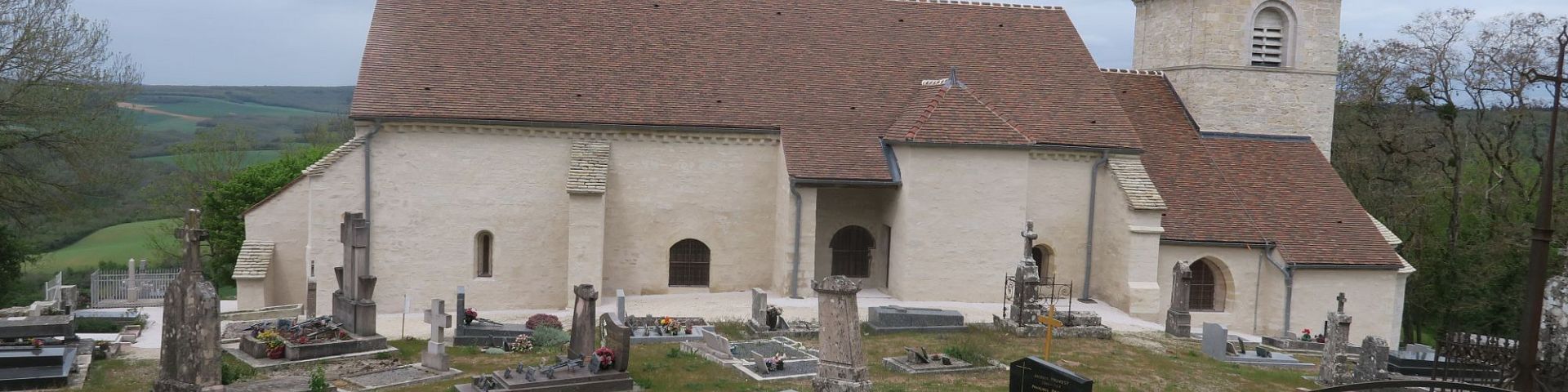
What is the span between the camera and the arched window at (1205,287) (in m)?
26.0

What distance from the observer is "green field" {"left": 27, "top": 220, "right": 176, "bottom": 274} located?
168ft

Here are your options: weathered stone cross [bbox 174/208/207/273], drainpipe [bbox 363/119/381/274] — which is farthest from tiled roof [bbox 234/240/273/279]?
weathered stone cross [bbox 174/208/207/273]

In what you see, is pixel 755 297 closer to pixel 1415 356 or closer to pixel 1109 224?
pixel 1109 224

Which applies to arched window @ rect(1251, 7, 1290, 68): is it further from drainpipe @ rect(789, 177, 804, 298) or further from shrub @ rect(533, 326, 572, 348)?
shrub @ rect(533, 326, 572, 348)

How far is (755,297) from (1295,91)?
1694cm

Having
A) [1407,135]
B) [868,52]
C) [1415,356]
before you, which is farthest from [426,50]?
[1407,135]

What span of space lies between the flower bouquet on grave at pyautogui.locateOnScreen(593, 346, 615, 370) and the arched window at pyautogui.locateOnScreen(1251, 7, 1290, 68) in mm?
21029

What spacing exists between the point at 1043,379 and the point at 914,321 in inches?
370

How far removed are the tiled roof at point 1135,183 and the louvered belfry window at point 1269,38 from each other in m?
6.01

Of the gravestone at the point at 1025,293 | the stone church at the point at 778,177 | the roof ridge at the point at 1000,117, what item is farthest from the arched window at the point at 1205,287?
the gravestone at the point at 1025,293

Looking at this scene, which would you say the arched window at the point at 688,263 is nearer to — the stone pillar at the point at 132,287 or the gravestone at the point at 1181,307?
the gravestone at the point at 1181,307

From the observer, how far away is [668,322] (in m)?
20.1

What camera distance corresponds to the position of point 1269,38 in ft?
94.8

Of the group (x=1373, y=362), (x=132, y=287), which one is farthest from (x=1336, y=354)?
(x=132, y=287)
